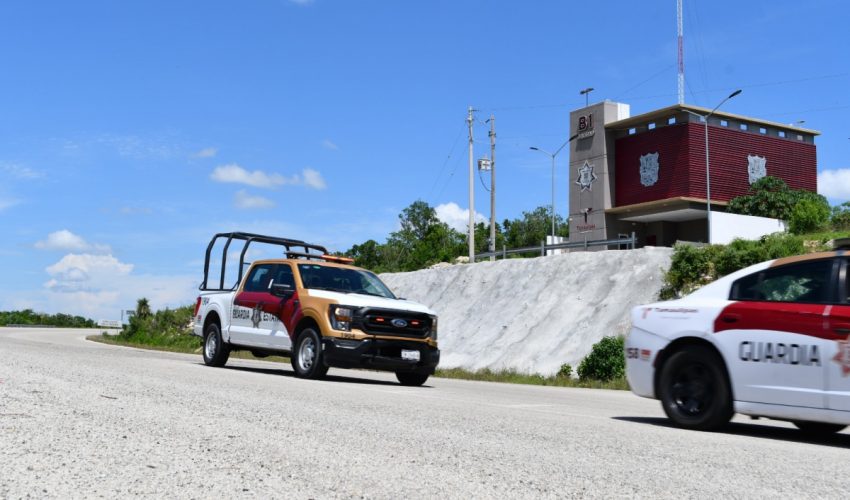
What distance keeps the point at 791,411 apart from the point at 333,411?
438 centimetres

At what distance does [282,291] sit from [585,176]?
52.5 metres

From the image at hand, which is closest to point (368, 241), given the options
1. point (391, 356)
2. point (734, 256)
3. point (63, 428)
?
point (734, 256)

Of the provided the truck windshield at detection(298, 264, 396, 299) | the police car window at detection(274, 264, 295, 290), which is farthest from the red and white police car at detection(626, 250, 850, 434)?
the police car window at detection(274, 264, 295, 290)

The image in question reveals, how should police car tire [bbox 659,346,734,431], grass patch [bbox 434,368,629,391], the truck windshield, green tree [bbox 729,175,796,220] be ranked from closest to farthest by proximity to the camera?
1. police car tire [bbox 659,346,734,431]
2. the truck windshield
3. grass patch [bbox 434,368,629,391]
4. green tree [bbox 729,175,796,220]

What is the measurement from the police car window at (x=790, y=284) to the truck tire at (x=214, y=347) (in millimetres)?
10964

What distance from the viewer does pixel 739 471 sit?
600cm

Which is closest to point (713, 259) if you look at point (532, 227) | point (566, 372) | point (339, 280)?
point (566, 372)

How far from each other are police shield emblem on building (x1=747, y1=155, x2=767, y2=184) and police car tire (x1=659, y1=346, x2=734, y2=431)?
191 ft

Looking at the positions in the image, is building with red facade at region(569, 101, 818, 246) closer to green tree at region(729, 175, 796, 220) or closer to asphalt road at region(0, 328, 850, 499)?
green tree at region(729, 175, 796, 220)

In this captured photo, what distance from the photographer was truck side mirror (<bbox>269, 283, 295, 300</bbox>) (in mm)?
15109

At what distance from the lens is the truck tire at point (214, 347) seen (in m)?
17.1

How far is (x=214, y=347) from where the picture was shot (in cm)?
1727

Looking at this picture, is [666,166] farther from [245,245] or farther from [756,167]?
[245,245]

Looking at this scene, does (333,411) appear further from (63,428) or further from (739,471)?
(739,471)
